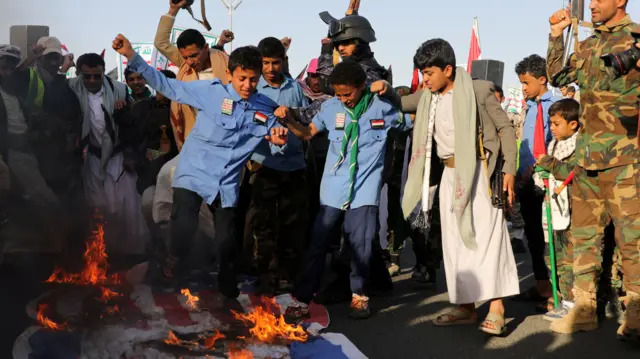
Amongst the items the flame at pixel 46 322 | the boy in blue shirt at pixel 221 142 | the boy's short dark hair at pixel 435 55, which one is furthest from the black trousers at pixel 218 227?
the boy's short dark hair at pixel 435 55

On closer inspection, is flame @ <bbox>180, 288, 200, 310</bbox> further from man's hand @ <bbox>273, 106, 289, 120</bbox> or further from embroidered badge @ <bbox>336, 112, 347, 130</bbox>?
embroidered badge @ <bbox>336, 112, 347, 130</bbox>

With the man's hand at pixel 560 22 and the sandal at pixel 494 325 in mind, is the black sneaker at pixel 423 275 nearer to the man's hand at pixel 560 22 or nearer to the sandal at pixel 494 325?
the sandal at pixel 494 325

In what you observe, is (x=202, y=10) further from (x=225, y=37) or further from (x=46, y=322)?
(x=46, y=322)

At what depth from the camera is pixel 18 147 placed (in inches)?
234

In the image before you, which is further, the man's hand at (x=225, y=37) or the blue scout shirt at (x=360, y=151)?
the man's hand at (x=225, y=37)

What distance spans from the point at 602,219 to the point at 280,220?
8.78 ft

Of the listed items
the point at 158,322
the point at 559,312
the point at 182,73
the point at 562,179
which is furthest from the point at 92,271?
the point at 562,179

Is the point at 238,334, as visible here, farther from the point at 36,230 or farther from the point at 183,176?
the point at 36,230

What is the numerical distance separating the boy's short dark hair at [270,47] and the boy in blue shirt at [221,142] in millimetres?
717

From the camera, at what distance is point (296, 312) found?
17.9 feet

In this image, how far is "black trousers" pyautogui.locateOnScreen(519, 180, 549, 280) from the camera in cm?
653

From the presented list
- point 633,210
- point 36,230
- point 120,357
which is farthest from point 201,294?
point 633,210

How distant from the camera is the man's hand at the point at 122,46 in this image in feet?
17.1

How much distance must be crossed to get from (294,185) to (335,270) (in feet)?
2.67
